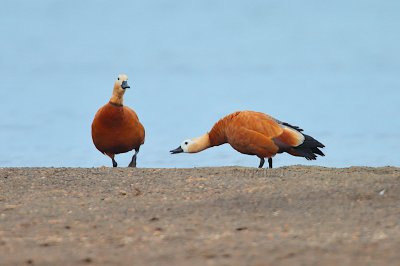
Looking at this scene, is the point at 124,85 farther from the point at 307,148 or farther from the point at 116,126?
the point at 307,148

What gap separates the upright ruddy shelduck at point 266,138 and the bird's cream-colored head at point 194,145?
1.10m

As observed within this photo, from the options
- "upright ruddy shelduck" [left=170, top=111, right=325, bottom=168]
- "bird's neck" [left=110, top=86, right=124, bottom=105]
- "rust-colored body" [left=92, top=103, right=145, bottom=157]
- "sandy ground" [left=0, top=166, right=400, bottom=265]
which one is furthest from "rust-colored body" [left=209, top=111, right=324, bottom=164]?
"bird's neck" [left=110, top=86, right=124, bottom=105]

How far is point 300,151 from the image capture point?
12023 millimetres

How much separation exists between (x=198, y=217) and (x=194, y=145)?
636 cm

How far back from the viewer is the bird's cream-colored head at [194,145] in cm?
1349

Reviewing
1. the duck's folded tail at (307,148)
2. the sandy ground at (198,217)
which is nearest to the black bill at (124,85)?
the sandy ground at (198,217)

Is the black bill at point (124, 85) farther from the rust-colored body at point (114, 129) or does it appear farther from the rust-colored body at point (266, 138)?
the rust-colored body at point (266, 138)

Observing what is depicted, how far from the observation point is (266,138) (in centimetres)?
1180

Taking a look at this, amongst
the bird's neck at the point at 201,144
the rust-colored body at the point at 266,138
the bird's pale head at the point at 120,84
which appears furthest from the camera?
the bird's neck at the point at 201,144

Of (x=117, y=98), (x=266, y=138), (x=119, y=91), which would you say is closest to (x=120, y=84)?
(x=119, y=91)

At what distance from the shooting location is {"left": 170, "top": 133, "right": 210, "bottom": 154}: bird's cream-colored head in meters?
13.5

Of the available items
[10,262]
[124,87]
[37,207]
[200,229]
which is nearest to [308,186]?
[200,229]

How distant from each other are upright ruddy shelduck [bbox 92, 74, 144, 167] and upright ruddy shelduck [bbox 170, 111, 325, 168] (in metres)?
1.74

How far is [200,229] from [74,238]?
1.04m
